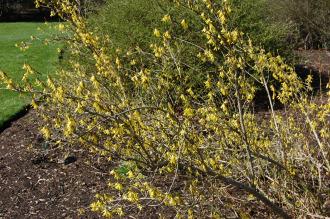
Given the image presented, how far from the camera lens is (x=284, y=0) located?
42.9 feet

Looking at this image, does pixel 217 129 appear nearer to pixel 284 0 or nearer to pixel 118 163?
pixel 118 163

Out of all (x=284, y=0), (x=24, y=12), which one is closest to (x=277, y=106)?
(x=284, y=0)

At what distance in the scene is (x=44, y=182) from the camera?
210 inches

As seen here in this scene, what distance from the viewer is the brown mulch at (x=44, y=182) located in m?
4.80

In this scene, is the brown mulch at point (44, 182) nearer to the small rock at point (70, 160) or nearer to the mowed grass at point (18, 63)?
the small rock at point (70, 160)

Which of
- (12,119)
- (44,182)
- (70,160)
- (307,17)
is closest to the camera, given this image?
(44,182)

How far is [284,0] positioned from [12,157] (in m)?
9.23

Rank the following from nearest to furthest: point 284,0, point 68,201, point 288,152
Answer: point 288,152 → point 68,201 → point 284,0

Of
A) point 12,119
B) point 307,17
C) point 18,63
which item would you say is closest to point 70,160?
point 12,119

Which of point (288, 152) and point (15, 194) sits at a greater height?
point (288, 152)

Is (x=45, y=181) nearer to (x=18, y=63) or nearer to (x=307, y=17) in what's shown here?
(x=18, y=63)

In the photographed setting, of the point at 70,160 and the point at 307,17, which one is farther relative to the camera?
the point at 307,17

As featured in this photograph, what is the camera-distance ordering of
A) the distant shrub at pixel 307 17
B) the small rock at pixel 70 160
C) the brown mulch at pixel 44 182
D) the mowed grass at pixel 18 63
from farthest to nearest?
1. the distant shrub at pixel 307 17
2. the mowed grass at pixel 18 63
3. the small rock at pixel 70 160
4. the brown mulch at pixel 44 182

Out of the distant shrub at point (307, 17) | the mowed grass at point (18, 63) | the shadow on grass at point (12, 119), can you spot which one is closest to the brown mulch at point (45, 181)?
the shadow on grass at point (12, 119)
